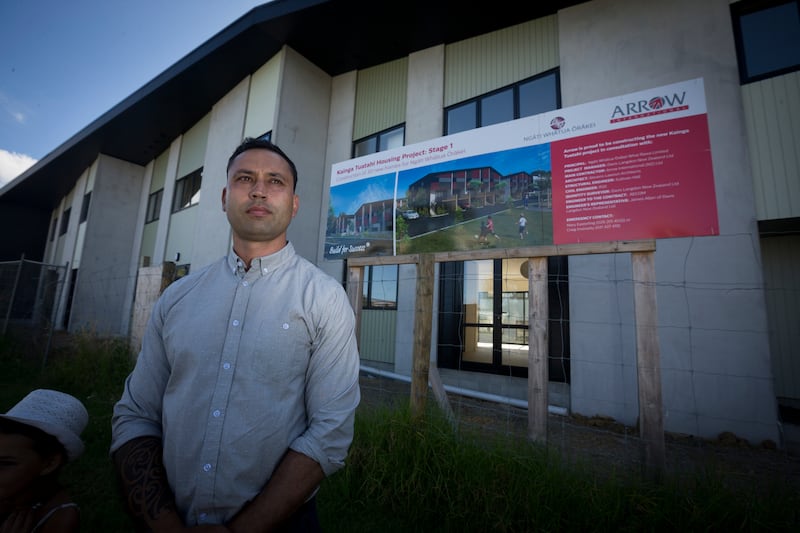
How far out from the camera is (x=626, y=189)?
359cm

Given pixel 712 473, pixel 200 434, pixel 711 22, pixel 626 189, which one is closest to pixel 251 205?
pixel 200 434

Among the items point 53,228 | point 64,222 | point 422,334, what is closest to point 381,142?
point 422,334

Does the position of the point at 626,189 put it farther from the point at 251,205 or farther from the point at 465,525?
the point at 251,205

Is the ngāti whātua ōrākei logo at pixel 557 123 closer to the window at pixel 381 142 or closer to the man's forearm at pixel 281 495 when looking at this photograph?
the man's forearm at pixel 281 495

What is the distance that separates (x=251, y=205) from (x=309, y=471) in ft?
3.20

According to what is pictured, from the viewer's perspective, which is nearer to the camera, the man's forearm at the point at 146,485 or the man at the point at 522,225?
the man's forearm at the point at 146,485

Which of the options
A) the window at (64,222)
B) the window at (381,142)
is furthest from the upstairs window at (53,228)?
the window at (381,142)

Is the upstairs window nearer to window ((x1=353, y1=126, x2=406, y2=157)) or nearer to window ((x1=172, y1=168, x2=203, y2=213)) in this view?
window ((x1=172, y1=168, x2=203, y2=213))

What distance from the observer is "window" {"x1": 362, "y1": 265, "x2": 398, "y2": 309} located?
7905mm

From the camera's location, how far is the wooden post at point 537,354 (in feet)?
8.82

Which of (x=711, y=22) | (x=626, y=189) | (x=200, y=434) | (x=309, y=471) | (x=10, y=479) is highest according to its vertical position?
(x=711, y=22)

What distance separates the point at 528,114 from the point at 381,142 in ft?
11.7

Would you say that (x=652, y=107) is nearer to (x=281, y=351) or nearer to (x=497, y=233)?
(x=497, y=233)

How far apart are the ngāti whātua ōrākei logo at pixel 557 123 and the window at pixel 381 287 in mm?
4558
